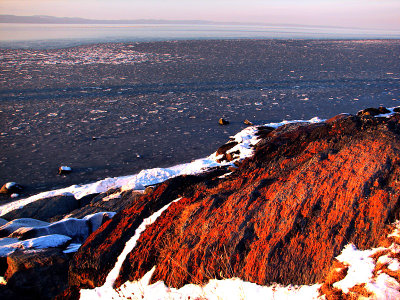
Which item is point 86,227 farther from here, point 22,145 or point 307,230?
point 22,145

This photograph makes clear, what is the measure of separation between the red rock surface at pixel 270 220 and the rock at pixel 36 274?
0.37 m

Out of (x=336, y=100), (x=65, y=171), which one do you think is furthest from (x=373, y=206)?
(x=336, y=100)

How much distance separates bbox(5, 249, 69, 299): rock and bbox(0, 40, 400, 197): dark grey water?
3.52m

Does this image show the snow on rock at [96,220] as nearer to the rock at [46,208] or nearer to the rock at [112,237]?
the rock at [112,237]

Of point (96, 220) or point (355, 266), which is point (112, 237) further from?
point (355, 266)

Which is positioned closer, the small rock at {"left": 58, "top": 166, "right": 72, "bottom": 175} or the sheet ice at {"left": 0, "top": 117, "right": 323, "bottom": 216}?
the sheet ice at {"left": 0, "top": 117, "right": 323, "bottom": 216}

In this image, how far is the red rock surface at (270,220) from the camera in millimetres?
2658

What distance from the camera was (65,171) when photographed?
730 centimetres

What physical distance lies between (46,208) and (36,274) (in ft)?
8.95

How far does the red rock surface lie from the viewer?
105 inches

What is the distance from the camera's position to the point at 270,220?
2.96m

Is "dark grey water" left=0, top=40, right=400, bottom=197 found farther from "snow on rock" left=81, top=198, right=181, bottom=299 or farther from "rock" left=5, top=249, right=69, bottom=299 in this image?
"snow on rock" left=81, top=198, right=181, bottom=299

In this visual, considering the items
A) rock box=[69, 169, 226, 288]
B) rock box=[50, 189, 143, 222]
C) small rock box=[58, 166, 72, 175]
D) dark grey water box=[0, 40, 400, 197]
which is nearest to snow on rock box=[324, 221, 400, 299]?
rock box=[69, 169, 226, 288]

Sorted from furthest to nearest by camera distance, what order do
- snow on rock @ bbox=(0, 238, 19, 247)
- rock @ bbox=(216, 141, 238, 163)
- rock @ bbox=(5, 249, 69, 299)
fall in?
rock @ bbox=(216, 141, 238, 163) < snow on rock @ bbox=(0, 238, 19, 247) < rock @ bbox=(5, 249, 69, 299)
